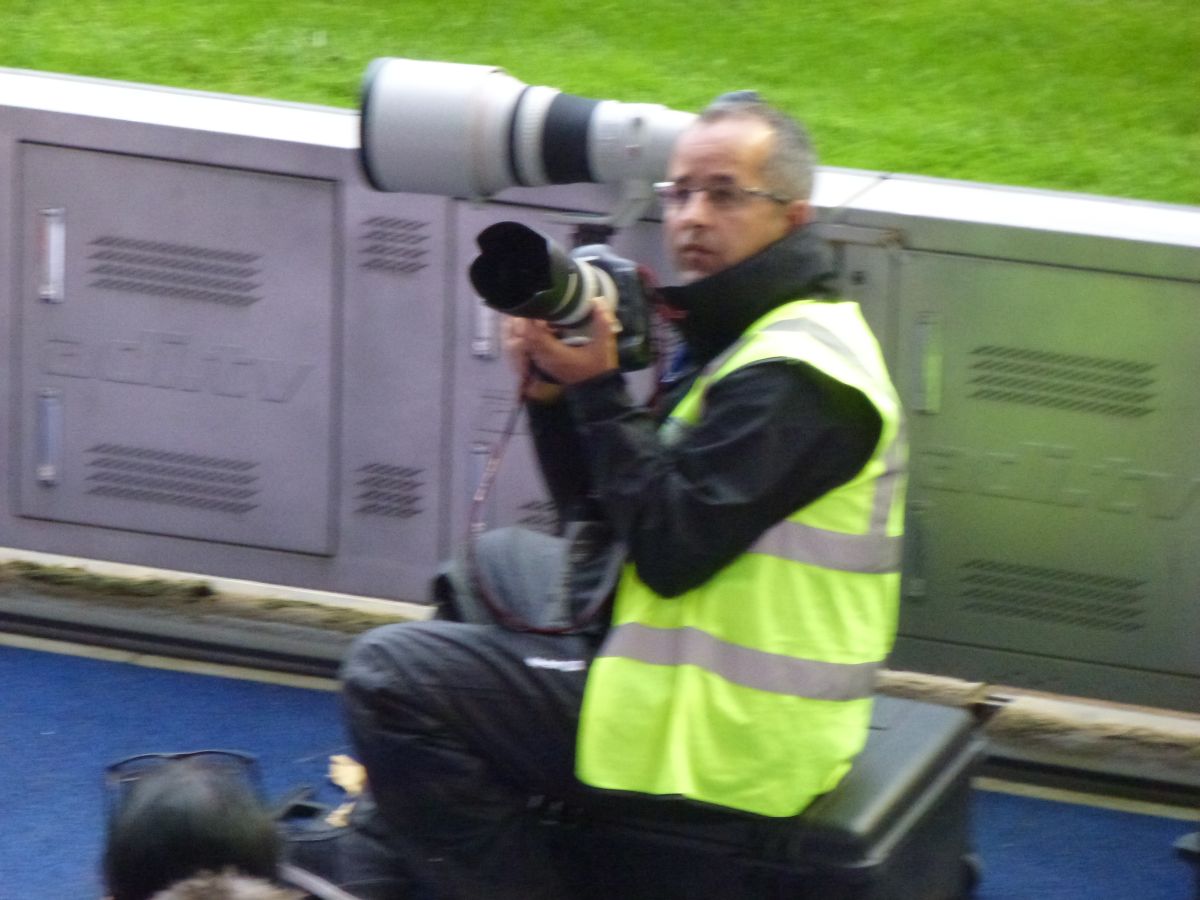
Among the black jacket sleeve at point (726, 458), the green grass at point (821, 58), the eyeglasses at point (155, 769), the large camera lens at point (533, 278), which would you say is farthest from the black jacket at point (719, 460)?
the green grass at point (821, 58)

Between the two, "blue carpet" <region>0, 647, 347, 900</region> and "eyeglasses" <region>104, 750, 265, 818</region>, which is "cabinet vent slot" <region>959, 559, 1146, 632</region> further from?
"eyeglasses" <region>104, 750, 265, 818</region>

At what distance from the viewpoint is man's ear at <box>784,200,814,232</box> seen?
117 inches

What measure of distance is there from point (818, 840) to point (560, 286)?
95 cm

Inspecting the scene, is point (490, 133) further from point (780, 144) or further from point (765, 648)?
point (765, 648)

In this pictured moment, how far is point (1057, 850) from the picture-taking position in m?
3.95

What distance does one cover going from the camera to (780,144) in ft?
9.75

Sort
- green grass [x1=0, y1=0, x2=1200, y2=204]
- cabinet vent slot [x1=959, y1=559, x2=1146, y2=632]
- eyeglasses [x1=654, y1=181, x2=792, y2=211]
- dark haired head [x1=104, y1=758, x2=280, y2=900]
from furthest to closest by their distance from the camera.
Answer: green grass [x1=0, y1=0, x2=1200, y2=204]
cabinet vent slot [x1=959, y1=559, x2=1146, y2=632]
eyeglasses [x1=654, y1=181, x2=792, y2=211]
dark haired head [x1=104, y1=758, x2=280, y2=900]

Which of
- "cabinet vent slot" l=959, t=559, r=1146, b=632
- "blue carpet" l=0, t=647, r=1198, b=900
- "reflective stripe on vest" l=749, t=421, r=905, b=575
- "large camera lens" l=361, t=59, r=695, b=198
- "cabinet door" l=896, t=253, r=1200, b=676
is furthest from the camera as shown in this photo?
"cabinet vent slot" l=959, t=559, r=1146, b=632

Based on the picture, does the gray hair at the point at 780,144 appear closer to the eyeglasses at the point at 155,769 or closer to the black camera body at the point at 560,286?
the black camera body at the point at 560,286

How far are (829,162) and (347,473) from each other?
2431mm

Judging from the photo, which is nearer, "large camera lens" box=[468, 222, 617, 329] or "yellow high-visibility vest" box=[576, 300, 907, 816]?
"large camera lens" box=[468, 222, 617, 329]

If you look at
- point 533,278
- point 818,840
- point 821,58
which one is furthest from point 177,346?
point 821,58

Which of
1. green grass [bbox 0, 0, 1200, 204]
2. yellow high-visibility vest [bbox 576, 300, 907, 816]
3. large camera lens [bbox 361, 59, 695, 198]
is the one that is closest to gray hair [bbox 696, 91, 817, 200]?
yellow high-visibility vest [bbox 576, 300, 907, 816]

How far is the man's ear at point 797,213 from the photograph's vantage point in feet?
9.75
